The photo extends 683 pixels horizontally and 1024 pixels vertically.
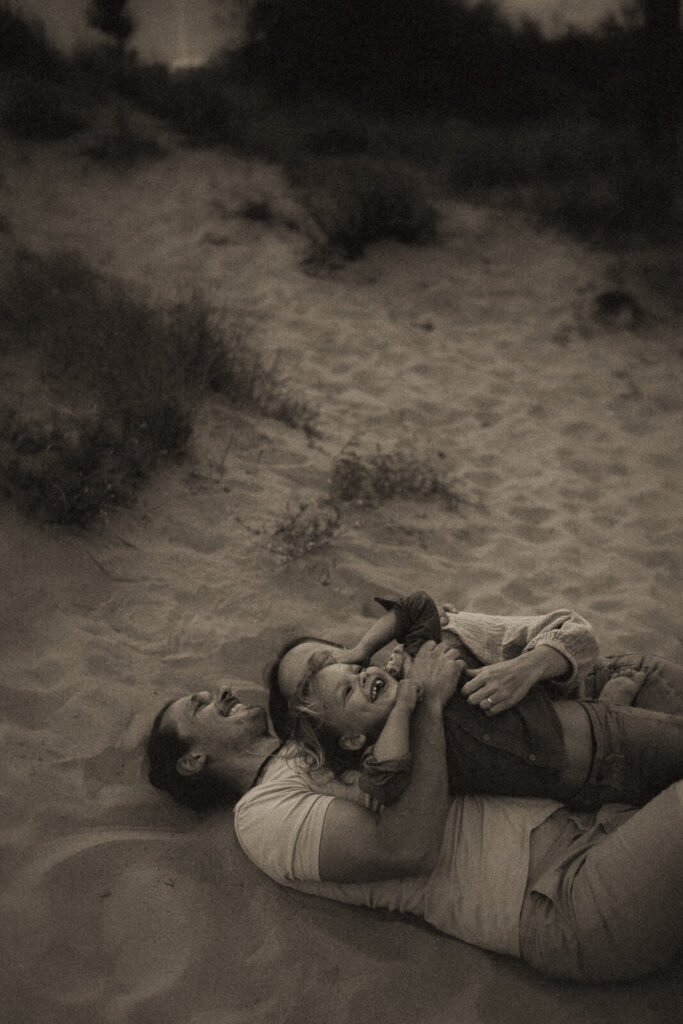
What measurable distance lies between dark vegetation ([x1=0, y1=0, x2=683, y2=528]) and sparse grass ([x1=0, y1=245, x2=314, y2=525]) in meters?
0.01

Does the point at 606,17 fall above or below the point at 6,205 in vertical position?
above

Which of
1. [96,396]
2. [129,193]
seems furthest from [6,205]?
[96,396]

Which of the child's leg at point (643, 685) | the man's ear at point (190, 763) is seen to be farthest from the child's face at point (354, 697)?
the child's leg at point (643, 685)

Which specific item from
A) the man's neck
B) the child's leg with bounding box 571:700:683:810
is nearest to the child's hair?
the man's neck

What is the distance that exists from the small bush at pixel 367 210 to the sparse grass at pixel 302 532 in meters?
4.02

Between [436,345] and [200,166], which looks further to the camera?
[200,166]

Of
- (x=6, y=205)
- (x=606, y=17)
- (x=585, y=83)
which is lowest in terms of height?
(x=6, y=205)

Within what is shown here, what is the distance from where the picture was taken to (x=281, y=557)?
3867 mm

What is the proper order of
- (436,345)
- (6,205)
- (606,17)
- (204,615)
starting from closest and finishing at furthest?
(204,615) < (436,345) < (6,205) < (606,17)

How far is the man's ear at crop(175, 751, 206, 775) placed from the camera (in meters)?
2.49

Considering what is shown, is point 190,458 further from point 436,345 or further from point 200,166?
point 200,166

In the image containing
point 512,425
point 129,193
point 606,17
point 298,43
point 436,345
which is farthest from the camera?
point 606,17

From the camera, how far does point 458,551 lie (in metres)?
4.14

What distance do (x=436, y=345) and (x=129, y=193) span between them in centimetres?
382
